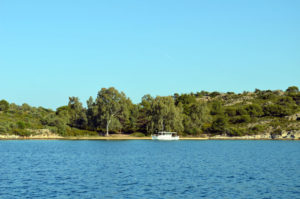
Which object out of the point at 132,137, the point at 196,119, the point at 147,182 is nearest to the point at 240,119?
the point at 196,119

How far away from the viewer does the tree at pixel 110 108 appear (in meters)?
158

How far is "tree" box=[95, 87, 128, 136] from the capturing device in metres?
158

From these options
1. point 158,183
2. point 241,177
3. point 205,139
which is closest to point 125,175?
point 158,183

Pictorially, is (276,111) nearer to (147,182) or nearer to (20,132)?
(20,132)

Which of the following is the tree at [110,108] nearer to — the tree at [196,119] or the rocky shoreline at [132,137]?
the rocky shoreline at [132,137]

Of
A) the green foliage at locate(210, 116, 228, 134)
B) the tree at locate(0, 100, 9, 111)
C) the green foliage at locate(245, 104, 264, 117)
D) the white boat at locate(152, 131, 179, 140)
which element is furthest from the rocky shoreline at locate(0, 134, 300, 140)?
the tree at locate(0, 100, 9, 111)

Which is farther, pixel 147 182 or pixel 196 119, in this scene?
pixel 196 119

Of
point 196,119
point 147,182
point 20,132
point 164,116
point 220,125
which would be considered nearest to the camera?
point 147,182

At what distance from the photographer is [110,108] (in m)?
159

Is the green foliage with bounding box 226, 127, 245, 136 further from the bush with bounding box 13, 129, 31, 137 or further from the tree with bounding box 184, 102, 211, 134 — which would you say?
the bush with bounding box 13, 129, 31, 137

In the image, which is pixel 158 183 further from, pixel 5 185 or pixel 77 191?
pixel 5 185

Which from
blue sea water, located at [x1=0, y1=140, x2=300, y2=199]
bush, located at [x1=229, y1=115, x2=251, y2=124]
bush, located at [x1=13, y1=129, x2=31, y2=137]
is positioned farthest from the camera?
bush, located at [x1=229, y1=115, x2=251, y2=124]

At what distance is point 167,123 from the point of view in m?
157

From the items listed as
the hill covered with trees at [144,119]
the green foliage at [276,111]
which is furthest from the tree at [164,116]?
the green foliage at [276,111]
